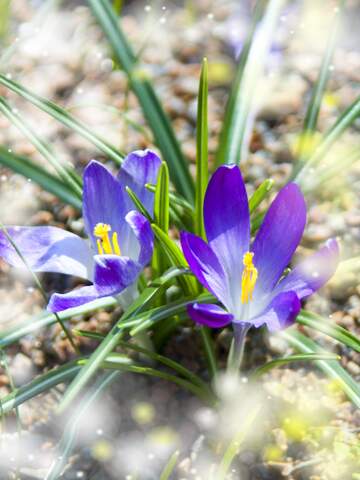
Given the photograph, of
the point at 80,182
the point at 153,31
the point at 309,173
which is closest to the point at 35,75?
the point at 153,31

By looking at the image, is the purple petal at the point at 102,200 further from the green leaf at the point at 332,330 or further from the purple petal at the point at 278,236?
the green leaf at the point at 332,330

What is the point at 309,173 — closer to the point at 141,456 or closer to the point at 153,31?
the point at 141,456

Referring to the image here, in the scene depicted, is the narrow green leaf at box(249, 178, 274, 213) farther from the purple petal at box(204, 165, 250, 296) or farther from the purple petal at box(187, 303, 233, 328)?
the purple petal at box(187, 303, 233, 328)

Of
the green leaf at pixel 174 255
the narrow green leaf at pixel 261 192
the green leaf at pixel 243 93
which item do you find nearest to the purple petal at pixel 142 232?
the green leaf at pixel 174 255

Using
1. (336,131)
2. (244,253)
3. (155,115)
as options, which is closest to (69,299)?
(244,253)

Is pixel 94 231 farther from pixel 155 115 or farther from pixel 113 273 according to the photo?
pixel 155 115

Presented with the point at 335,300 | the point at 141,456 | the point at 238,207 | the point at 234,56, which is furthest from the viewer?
the point at 234,56
